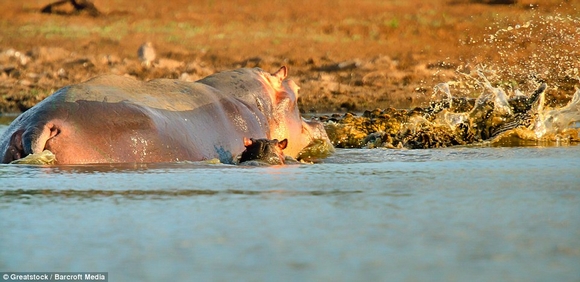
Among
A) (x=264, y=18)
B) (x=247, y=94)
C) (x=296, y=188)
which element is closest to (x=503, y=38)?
(x=264, y=18)

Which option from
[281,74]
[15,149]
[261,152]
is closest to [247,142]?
[261,152]

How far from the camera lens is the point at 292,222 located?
394 centimetres

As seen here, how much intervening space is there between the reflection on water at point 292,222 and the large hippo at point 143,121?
139 millimetres

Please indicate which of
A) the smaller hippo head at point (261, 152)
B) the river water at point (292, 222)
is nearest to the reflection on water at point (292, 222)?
the river water at point (292, 222)

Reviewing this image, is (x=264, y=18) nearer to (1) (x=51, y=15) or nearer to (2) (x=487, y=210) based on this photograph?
(1) (x=51, y=15)

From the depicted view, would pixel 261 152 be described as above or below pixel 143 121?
below

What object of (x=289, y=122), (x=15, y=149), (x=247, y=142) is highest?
(x=15, y=149)

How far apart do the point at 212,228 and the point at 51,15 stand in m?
14.6

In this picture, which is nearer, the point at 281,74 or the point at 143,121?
the point at 143,121

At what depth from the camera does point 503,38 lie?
16703mm

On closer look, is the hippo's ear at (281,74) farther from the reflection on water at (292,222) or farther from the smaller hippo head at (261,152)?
the reflection on water at (292,222)

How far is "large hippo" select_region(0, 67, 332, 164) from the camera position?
17.6 feet

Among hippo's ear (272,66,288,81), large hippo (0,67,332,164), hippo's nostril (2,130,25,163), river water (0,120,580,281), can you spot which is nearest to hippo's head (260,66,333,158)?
hippo's ear (272,66,288,81)

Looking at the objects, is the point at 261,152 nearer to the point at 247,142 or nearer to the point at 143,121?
the point at 247,142
